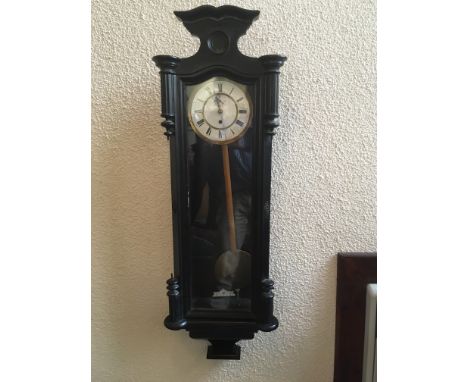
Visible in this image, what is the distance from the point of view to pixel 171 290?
0.55m

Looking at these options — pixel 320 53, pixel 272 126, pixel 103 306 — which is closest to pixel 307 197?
pixel 272 126

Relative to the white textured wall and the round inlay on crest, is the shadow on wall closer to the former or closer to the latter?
the white textured wall

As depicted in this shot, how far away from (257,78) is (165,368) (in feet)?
2.06

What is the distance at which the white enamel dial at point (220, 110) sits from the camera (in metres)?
0.53

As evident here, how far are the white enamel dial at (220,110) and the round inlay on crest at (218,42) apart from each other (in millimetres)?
46

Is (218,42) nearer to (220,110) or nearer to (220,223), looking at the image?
(220,110)

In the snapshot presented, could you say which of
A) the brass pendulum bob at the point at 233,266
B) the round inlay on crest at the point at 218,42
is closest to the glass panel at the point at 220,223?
the brass pendulum bob at the point at 233,266

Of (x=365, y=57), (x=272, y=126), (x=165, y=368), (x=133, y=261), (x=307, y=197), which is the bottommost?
(x=165, y=368)

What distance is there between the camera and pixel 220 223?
0.58m

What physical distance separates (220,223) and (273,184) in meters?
0.13

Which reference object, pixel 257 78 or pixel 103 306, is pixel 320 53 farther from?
pixel 103 306

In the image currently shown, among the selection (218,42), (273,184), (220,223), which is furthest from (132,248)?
A: (218,42)

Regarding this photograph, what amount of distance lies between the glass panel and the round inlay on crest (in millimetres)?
134

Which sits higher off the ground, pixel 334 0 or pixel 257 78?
pixel 334 0
